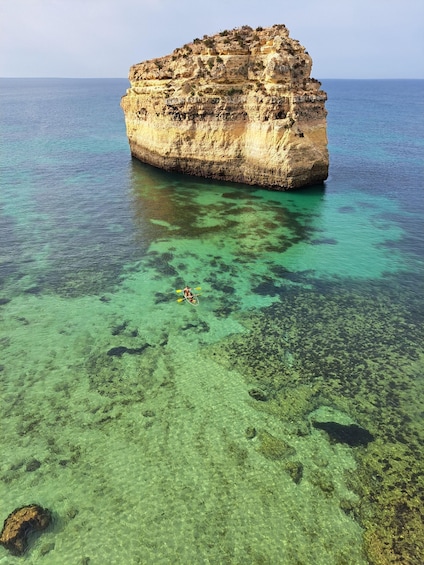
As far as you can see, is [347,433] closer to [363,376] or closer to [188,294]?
[363,376]

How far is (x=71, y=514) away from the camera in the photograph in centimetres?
1105

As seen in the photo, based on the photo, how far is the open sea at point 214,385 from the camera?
10.8 m

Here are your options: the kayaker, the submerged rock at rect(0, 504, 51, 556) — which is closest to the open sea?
the submerged rock at rect(0, 504, 51, 556)

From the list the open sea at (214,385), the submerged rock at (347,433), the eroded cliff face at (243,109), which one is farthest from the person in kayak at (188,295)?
the eroded cliff face at (243,109)

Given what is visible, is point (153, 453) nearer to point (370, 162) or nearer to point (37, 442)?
point (37, 442)

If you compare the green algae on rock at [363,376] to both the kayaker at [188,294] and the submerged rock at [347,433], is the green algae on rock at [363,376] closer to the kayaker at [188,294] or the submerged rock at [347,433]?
the submerged rock at [347,433]

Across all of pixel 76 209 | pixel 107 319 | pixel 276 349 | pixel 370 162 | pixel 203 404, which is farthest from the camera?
pixel 370 162

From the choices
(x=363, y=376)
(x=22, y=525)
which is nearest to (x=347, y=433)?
(x=363, y=376)

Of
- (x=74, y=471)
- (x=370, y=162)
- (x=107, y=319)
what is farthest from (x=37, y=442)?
(x=370, y=162)

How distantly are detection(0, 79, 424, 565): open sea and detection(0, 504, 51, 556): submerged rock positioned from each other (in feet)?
0.74

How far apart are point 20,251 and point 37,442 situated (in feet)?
56.5

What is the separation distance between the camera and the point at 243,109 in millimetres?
37594

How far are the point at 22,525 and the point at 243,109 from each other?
36.8 meters

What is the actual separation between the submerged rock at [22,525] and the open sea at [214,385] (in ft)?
0.74
